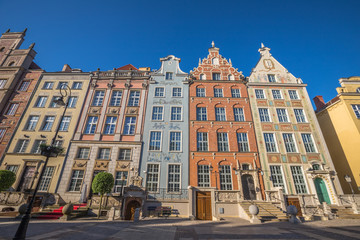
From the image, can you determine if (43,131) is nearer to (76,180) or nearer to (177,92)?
(76,180)

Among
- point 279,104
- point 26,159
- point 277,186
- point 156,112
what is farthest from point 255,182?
point 26,159

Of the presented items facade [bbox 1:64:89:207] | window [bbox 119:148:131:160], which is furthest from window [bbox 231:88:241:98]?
facade [bbox 1:64:89:207]

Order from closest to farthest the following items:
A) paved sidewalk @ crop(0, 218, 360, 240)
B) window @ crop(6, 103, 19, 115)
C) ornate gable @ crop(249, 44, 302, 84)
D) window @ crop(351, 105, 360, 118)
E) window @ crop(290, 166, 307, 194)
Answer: paved sidewalk @ crop(0, 218, 360, 240)
window @ crop(290, 166, 307, 194)
window @ crop(351, 105, 360, 118)
window @ crop(6, 103, 19, 115)
ornate gable @ crop(249, 44, 302, 84)

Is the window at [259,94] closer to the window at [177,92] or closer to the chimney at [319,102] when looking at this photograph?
the window at [177,92]

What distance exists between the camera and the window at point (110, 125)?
20719 millimetres

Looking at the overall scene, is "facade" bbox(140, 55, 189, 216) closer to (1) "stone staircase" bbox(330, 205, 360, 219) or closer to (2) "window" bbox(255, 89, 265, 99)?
Result: (2) "window" bbox(255, 89, 265, 99)

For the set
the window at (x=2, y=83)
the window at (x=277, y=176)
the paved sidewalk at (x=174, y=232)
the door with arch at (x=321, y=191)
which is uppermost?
the window at (x=2, y=83)

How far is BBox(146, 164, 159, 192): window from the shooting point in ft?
57.7

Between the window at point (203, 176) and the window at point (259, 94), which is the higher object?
the window at point (259, 94)

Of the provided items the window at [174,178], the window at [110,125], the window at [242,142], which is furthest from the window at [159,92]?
the window at [242,142]

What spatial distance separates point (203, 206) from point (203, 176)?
3.17 metres

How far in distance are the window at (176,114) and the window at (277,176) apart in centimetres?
1220

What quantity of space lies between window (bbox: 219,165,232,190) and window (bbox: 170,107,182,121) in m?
7.90

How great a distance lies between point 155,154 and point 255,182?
11.3 m
